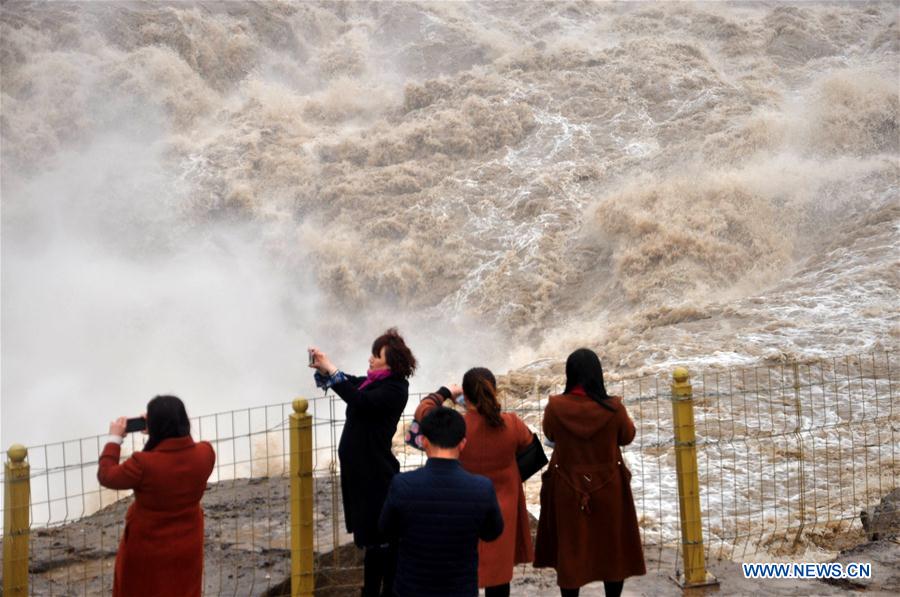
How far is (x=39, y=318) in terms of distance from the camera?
60.8 ft

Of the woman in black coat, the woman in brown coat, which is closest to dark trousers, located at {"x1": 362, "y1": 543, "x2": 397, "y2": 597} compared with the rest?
the woman in black coat

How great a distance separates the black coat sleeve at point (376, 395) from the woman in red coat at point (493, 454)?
20 centimetres

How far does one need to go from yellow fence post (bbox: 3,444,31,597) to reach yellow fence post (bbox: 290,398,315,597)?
3.42 feet

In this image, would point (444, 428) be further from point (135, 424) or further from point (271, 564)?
point (271, 564)

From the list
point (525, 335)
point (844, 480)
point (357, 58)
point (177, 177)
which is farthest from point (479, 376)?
point (357, 58)

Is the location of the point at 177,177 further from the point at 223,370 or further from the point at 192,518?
the point at 192,518

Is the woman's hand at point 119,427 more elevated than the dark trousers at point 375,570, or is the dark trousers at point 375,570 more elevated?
the woman's hand at point 119,427

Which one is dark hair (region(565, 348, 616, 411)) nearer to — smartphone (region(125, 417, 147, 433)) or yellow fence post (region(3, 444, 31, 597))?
smartphone (region(125, 417, 147, 433))

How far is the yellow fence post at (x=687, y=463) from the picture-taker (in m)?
4.54

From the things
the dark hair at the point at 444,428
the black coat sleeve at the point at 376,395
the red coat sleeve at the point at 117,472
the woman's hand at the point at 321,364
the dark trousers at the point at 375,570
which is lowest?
the dark trousers at the point at 375,570

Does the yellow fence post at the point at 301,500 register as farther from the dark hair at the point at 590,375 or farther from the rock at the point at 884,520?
the rock at the point at 884,520

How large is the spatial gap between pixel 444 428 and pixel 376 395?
861 millimetres

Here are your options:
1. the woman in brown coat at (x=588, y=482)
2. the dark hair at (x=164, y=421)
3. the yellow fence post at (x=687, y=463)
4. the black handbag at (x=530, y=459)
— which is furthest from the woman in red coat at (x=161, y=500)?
the yellow fence post at (x=687, y=463)

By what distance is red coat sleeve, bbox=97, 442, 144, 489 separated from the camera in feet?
10.7
